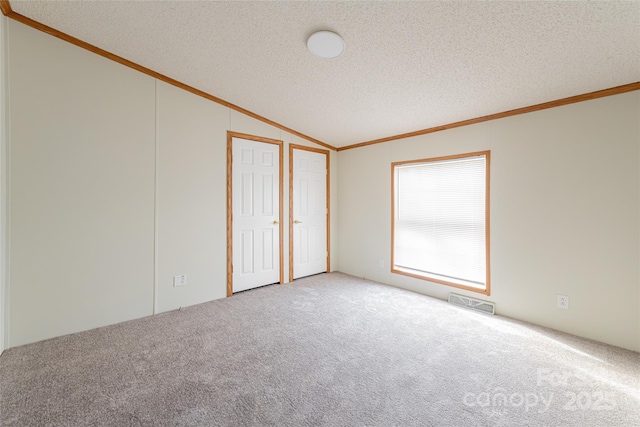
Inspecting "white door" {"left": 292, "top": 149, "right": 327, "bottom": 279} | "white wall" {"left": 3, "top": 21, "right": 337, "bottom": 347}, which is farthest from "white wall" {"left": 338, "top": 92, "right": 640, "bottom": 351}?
"white wall" {"left": 3, "top": 21, "right": 337, "bottom": 347}

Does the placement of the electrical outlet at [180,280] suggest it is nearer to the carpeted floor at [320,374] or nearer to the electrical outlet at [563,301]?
the carpeted floor at [320,374]

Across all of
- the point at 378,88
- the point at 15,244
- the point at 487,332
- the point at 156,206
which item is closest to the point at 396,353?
the point at 487,332

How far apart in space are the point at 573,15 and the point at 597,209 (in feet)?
5.34

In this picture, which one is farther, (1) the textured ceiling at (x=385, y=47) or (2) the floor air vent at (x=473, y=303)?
(2) the floor air vent at (x=473, y=303)

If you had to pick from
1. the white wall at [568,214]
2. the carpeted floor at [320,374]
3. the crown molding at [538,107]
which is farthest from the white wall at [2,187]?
the white wall at [568,214]

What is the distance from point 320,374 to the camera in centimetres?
191

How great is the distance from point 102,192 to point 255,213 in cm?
168

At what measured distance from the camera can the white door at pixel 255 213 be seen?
3615 millimetres

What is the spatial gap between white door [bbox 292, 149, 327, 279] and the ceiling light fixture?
6.61 ft

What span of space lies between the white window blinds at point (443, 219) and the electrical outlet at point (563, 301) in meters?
0.68

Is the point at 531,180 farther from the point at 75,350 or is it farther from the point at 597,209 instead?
the point at 75,350

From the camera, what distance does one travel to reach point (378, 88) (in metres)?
2.75

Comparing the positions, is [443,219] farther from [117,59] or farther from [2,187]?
[2,187]

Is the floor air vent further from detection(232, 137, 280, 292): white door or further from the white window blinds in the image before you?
detection(232, 137, 280, 292): white door
